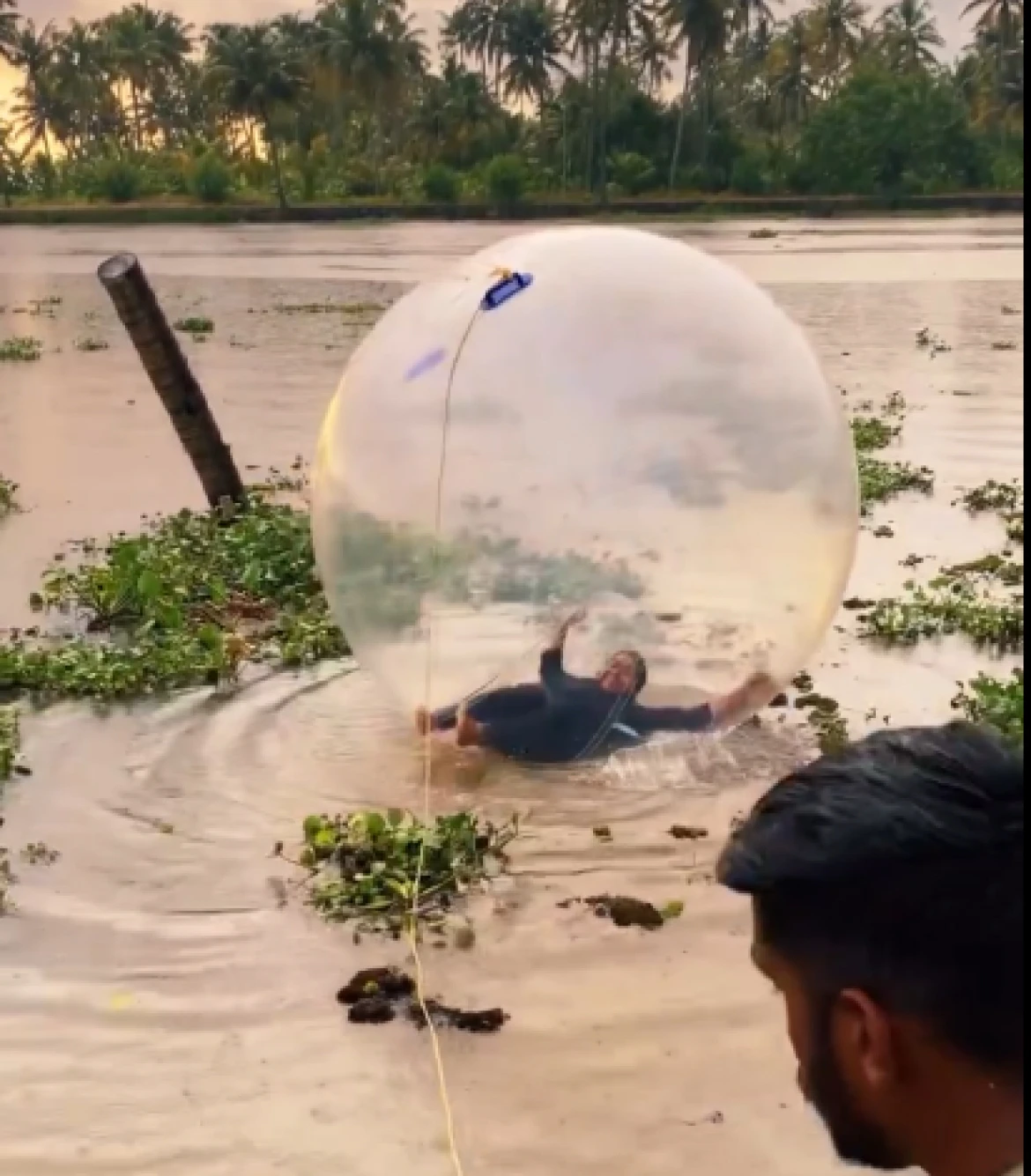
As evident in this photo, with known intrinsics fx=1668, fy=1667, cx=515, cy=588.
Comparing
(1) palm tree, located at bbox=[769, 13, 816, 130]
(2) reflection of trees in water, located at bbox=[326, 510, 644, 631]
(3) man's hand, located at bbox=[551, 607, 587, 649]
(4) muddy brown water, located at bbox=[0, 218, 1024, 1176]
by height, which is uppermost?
(1) palm tree, located at bbox=[769, 13, 816, 130]

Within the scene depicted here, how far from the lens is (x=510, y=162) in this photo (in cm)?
5066

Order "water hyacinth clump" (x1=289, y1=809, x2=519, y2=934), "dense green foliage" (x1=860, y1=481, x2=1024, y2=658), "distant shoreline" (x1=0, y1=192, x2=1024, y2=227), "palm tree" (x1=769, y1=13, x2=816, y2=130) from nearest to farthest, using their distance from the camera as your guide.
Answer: "water hyacinth clump" (x1=289, y1=809, x2=519, y2=934) < "dense green foliage" (x1=860, y1=481, x2=1024, y2=658) < "distant shoreline" (x1=0, y1=192, x2=1024, y2=227) < "palm tree" (x1=769, y1=13, x2=816, y2=130)

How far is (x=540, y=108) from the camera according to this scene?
60156 millimetres

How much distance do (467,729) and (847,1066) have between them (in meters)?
3.05

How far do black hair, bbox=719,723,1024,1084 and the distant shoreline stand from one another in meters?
44.3

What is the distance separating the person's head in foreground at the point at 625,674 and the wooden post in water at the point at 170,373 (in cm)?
384

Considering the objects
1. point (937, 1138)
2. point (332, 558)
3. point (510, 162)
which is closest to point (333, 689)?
point (332, 558)

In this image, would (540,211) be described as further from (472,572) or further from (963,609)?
(472,572)

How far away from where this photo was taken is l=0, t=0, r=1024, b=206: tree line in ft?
169

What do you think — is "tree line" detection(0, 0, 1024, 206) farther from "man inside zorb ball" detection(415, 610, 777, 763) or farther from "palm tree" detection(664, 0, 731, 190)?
"man inside zorb ball" detection(415, 610, 777, 763)

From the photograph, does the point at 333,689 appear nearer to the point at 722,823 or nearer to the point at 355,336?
the point at 722,823

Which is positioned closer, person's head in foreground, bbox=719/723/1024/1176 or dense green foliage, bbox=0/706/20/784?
person's head in foreground, bbox=719/723/1024/1176

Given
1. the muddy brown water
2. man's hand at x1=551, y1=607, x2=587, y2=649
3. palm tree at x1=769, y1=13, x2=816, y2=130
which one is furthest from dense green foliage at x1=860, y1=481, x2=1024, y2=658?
palm tree at x1=769, y1=13, x2=816, y2=130

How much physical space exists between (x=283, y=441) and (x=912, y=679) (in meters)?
6.18
